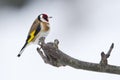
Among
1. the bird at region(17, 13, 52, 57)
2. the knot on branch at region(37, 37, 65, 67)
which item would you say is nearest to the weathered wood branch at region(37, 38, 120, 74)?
the knot on branch at region(37, 37, 65, 67)

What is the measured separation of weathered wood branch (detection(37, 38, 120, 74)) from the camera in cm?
155

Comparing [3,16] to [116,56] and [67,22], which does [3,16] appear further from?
[116,56]

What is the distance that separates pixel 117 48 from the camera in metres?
4.04

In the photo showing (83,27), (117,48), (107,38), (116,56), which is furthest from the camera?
(83,27)

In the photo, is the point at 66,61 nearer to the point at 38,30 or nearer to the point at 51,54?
the point at 51,54

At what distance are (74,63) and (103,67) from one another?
0.25ft

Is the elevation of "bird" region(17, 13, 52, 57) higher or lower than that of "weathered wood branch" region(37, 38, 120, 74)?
lower

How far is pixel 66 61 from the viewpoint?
157cm

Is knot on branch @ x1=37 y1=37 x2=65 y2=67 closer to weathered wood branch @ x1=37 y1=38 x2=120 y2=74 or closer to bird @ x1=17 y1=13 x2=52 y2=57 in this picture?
weathered wood branch @ x1=37 y1=38 x2=120 y2=74

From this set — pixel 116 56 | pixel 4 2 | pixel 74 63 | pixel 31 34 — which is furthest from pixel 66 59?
pixel 4 2

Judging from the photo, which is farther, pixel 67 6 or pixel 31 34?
Result: pixel 67 6

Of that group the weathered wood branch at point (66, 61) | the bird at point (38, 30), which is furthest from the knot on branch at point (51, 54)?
the bird at point (38, 30)

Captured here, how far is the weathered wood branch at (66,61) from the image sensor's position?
61.2 inches

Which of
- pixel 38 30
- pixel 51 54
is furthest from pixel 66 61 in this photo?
pixel 38 30
